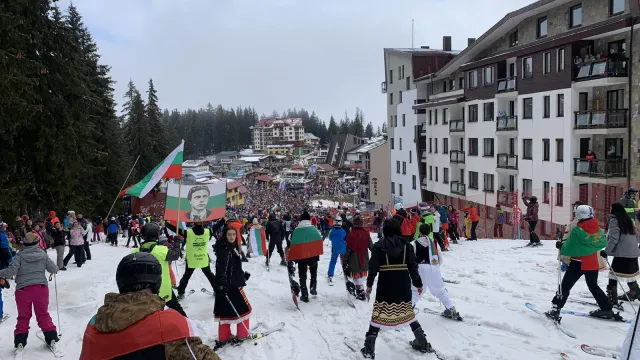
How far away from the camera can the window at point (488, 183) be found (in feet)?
113

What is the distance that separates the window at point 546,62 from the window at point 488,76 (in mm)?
5710

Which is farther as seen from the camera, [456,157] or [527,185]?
[456,157]

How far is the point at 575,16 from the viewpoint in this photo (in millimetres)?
27141

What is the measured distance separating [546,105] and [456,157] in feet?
37.3

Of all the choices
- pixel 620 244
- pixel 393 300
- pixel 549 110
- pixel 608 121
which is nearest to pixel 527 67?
pixel 549 110

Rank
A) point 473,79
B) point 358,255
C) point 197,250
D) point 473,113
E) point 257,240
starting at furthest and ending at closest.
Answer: point 473,113
point 473,79
point 257,240
point 358,255
point 197,250

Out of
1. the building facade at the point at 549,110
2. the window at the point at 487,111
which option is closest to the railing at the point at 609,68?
the building facade at the point at 549,110

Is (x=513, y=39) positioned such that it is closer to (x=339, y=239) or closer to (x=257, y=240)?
(x=257, y=240)

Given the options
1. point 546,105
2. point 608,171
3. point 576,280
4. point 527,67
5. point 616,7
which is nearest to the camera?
point 576,280

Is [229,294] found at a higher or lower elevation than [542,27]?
lower

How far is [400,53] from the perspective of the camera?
4822 centimetres

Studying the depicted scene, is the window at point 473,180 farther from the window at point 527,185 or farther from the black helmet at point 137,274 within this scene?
the black helmet at point 137,274

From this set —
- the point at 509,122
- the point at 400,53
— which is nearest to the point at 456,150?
the point at 509,122

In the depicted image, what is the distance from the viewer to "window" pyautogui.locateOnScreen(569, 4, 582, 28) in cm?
2681
